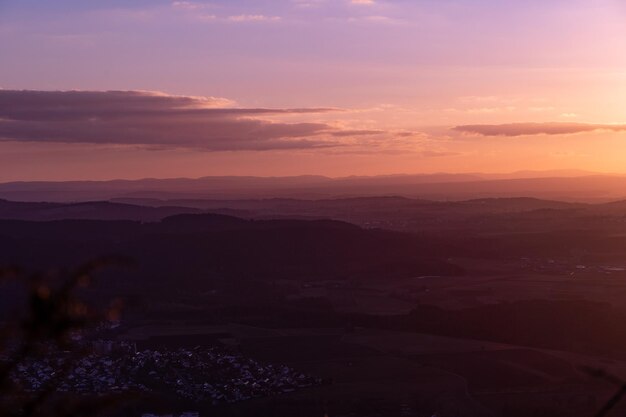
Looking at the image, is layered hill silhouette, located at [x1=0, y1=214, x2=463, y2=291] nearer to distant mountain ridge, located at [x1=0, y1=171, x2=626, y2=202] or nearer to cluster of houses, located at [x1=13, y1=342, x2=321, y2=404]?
cluster of houses, located at [x1=13, y1=342, x2=321, y2=404]

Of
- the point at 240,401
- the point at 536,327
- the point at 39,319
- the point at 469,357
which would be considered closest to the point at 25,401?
the point at 39,319

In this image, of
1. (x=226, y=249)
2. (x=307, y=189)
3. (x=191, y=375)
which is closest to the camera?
(x=191, y=375)

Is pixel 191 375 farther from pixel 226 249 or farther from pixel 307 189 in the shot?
pixel 307 189

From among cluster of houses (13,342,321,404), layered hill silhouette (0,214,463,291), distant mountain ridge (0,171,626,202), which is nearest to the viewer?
cluster of houses (13,342,321,404)

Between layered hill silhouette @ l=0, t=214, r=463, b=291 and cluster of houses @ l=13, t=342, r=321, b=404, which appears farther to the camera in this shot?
layered hill silhouette @ l=0, t=214, r=463, b=291

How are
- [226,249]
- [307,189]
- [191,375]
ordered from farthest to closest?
1. [307,189]
2. [226,249]
3. [191,375]

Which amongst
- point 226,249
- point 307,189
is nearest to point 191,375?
point 226,249

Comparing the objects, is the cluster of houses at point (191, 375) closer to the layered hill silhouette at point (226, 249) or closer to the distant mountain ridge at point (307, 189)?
the layered hill silhouette at point (226, 249)

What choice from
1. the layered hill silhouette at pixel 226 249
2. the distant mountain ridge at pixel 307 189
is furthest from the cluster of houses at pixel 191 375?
the distant mountain ridge at pixel 307 189

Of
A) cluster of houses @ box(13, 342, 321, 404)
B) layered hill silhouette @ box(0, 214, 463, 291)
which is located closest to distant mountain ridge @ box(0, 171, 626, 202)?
layered hill silhouette @ box(0, 214, 463, 291)
